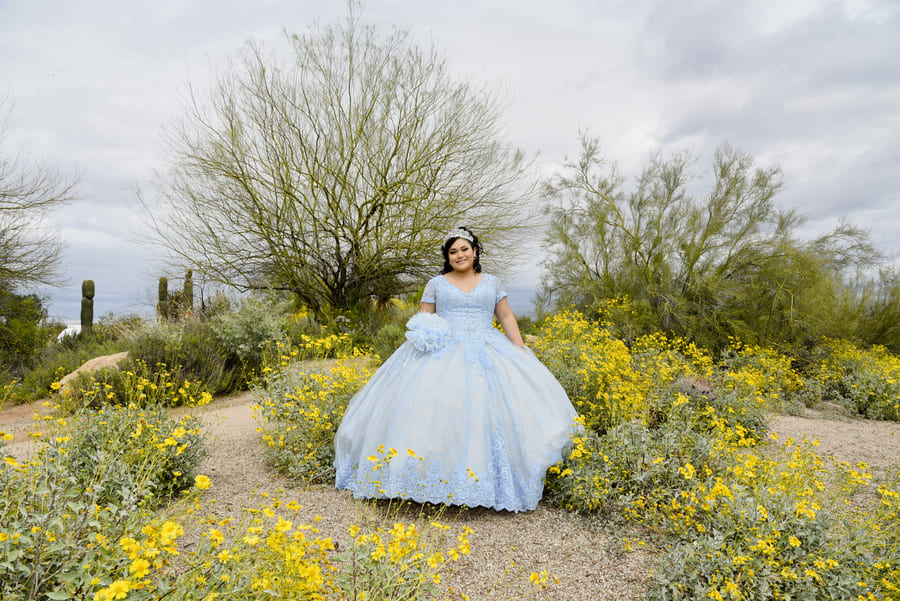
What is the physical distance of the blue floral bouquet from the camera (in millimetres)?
3455

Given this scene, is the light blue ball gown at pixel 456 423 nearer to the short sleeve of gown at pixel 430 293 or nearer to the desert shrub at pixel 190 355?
the short sleeve of gown at pixel 430 293

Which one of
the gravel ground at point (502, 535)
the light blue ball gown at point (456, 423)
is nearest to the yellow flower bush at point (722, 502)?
the gravel ground at point (502, 535)

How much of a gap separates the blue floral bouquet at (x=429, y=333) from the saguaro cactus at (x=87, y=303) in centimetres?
1399

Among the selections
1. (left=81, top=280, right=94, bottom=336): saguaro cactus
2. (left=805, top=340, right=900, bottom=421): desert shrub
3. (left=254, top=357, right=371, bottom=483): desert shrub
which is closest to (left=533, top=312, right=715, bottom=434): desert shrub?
(left=254, top=357, right=371, bottom=483): desert shrub

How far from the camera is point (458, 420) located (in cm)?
306

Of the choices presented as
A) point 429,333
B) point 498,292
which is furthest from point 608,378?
point 429,333

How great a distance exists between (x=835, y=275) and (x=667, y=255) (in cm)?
363

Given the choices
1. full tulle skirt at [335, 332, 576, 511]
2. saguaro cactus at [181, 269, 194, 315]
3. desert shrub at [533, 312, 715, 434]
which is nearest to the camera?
full tulle skirt at [335, 332, 576, 511]

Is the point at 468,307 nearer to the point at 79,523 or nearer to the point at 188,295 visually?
the point at 79,523

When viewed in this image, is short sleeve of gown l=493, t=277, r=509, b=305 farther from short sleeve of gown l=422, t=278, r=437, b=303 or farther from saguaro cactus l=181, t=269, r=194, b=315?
saguaro cactus l=181, t=269, r=194, b=315

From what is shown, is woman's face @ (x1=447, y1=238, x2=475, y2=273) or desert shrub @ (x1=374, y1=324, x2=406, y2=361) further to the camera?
desert shrub @ (x1=374, y1=324, x2=406, y2=361)

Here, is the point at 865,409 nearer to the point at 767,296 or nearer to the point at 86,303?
the point at 767,296

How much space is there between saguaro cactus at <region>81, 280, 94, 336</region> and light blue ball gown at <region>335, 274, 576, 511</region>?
13796 millimetres

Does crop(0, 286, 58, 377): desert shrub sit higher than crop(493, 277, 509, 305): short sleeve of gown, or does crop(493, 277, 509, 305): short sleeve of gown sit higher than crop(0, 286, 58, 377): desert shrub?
crop(493, 277, 509, 305): short sleeve of gown
